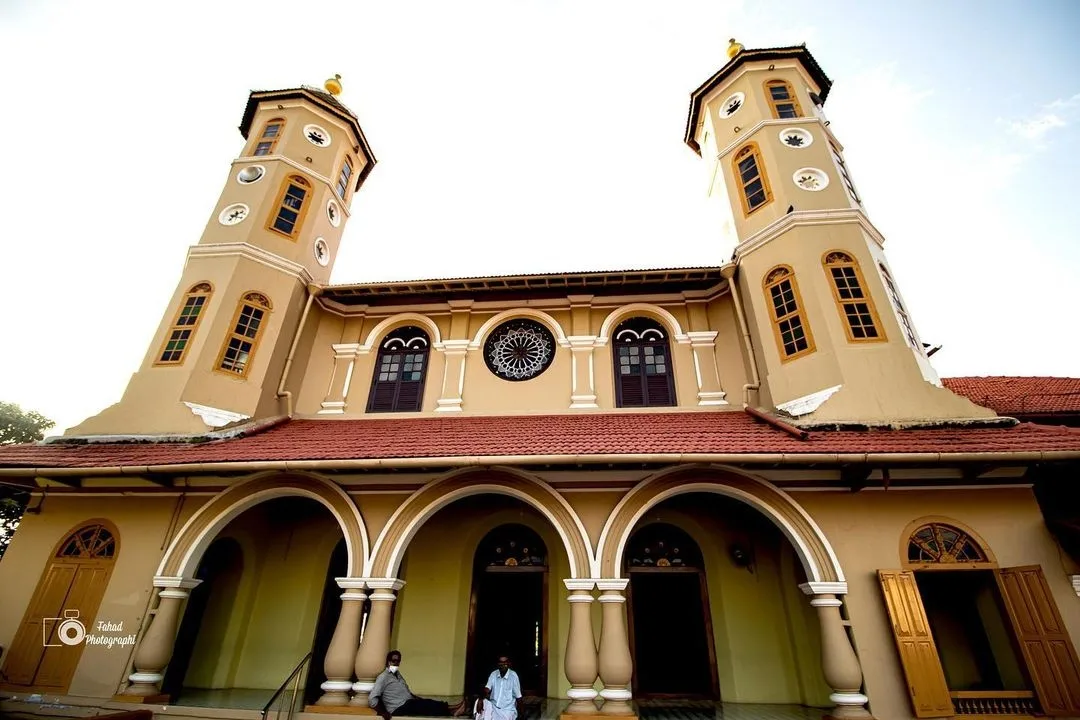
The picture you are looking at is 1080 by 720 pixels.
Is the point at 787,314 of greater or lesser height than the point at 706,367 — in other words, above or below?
above

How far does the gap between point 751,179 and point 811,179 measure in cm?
119

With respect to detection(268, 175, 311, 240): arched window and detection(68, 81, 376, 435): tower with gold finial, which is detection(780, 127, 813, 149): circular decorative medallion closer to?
detection(68, 81, 376, 435): tower with gold finial

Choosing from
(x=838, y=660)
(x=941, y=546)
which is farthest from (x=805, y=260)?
(x=838, y=660)

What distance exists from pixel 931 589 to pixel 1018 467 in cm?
219

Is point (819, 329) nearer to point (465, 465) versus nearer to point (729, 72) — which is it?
point (465, 465)

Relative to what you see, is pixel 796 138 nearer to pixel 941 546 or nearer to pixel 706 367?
pixel 706 367

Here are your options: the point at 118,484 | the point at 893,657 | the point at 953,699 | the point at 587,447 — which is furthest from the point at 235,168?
the point at 953,699

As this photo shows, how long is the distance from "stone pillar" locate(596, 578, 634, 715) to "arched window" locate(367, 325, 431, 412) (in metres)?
5.47

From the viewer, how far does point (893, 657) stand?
629 centimetres

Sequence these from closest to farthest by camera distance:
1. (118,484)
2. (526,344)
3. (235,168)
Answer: (118,484), (526,344), (235,168)

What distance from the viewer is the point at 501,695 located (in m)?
6.46

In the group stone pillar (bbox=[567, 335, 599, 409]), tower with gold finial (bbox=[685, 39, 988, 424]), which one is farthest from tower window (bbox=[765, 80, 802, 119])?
stone pillar (bbox=[567, 335, 599, 409])

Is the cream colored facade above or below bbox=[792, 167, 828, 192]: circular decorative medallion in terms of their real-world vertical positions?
below

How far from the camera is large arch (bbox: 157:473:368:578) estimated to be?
7578 mm
